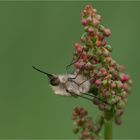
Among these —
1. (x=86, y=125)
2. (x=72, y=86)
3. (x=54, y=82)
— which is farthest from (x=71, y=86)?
(x=86, y=125)

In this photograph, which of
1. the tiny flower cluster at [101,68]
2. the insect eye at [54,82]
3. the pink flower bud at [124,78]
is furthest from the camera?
the insect eye at [54,82]

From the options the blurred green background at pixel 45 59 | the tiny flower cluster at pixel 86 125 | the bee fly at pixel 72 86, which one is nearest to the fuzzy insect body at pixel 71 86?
the bee fly at pixel 72 86

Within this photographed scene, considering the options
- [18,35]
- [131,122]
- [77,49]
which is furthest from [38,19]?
[77,49]

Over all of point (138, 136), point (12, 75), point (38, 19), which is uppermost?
point (38, 19)

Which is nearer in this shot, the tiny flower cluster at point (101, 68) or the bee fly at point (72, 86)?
the tiny flower cluster at point (101, 68)

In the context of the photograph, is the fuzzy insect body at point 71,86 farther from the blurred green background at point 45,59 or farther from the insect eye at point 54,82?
the blurred green background at point 45,59

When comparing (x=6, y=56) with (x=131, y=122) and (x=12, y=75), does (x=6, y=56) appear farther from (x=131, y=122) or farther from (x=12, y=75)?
(x=131, y=122)

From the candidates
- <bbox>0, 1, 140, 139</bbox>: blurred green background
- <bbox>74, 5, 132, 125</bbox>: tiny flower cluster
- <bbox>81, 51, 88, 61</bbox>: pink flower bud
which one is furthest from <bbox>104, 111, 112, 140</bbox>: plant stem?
<bbox>0, 1, 140, 139</bbox>: blurred green background

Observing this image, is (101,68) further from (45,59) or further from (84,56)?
(45,59)
